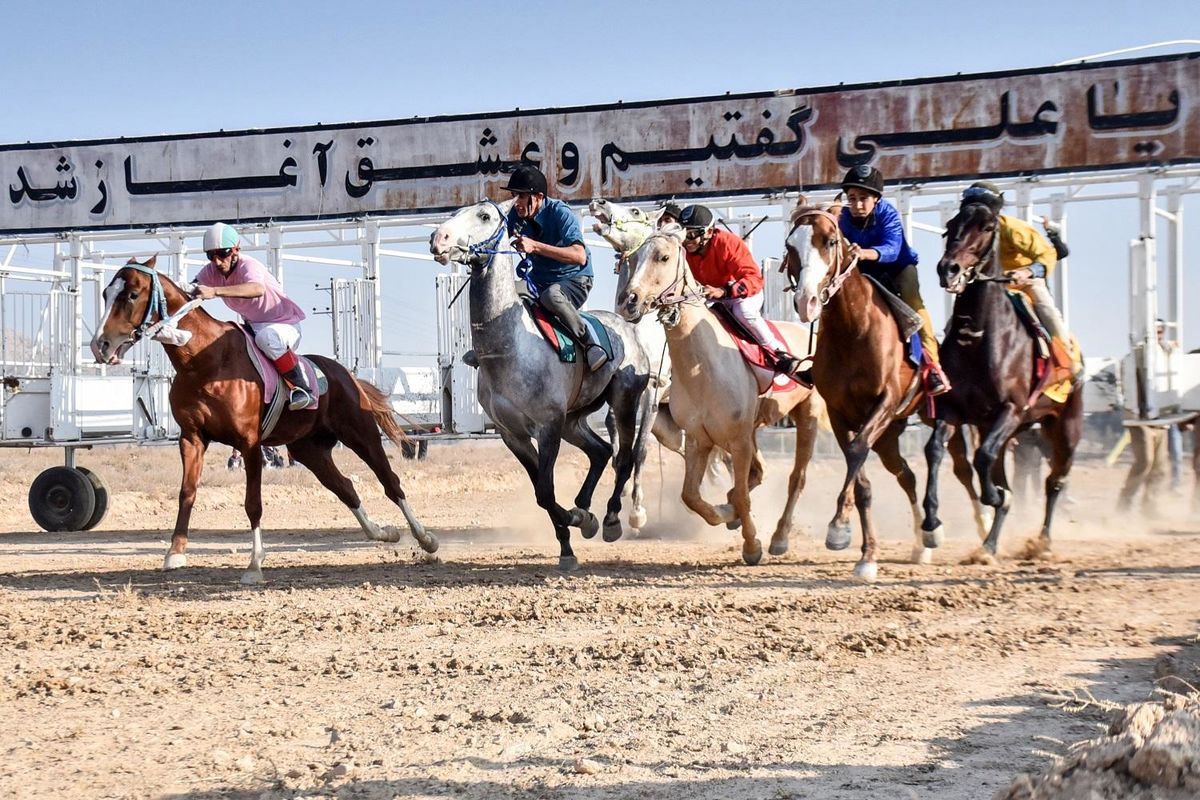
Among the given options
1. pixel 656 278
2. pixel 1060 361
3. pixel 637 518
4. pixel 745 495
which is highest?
pixel 656 278

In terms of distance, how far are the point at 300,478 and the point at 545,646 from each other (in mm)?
20609

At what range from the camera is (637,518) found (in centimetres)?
1195

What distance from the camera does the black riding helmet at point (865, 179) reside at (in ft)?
31.7

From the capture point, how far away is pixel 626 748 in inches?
184

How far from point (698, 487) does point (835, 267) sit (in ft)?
7.28

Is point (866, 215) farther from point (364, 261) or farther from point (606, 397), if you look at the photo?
point (364, 261)

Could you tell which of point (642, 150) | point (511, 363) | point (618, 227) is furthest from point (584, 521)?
point (642, 150)

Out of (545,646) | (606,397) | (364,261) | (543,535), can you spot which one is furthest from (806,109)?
(545,646)

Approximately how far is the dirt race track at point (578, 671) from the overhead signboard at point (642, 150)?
845 cm

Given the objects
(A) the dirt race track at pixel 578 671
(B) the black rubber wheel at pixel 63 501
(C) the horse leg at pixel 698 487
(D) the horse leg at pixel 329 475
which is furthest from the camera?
(B) the black rubber wheel at pixel 63 501

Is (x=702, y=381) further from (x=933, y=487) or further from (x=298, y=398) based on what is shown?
(x=298, y=398)

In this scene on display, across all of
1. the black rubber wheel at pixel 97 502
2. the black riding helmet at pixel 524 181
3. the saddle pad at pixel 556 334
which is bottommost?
the black rubber wheel at pixel 97 502

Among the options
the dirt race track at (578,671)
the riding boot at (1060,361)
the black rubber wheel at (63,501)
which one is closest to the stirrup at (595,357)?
the dirt race track at (578,671)

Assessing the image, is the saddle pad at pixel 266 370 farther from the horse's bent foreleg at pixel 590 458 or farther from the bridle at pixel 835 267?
the bridle at pixel 835 267
